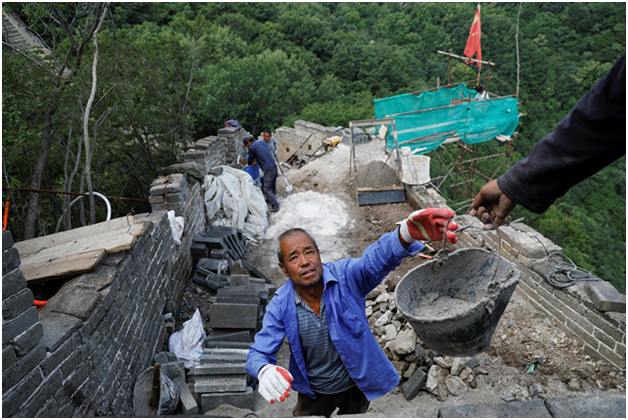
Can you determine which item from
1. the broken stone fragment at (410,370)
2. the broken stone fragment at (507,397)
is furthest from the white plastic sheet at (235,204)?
the broken stone fragment at (507,397)

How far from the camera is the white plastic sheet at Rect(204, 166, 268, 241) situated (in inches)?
300

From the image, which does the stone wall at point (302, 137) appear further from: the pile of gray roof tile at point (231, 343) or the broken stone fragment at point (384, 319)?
the broken stone fragment at point (384, 319)

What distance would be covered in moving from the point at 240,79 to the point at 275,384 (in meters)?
19.6

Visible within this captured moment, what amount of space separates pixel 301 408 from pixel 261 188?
7018 mm

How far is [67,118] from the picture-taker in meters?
5.56

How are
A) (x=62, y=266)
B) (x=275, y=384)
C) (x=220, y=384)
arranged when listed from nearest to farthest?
1. (x=275, y=384)
2. (x=62, y=266)
3. (x=220, y=384)

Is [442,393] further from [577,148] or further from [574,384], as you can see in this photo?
[577,148]

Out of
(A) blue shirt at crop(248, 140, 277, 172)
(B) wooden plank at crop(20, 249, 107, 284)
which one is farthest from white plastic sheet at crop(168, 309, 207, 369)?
(A) blue shirt at crop(248, 140, 277, 172)

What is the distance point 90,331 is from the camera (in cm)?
308

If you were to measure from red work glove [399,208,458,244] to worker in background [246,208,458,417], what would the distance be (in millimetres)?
31

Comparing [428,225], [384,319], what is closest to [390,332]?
[384,319]

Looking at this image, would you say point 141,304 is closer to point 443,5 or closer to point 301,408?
point 301,408

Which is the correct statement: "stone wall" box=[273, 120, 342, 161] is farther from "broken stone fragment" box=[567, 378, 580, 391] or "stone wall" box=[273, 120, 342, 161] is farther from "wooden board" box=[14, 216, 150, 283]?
"broken stone fragment" box=[567, 378, 580, 391]

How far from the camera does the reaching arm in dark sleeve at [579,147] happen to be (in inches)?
34.8
